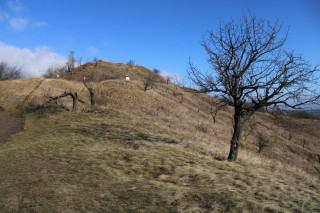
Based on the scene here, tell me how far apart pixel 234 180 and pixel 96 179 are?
14.2 feet

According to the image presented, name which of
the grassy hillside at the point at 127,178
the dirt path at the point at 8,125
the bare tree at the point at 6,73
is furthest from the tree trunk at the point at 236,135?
the bare tree at the point at 6,73

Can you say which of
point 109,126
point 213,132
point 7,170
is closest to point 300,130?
point 213,132

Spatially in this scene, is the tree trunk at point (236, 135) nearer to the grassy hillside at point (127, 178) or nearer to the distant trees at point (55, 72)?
the grassy hillside at point (127, 178)

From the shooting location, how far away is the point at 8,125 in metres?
17.6

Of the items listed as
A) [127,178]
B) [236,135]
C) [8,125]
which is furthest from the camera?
[8,125]

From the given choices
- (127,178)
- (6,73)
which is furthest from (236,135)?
(6,73)

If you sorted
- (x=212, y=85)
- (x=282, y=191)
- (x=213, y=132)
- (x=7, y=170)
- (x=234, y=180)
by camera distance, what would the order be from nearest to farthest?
(x=282, y=191)
(x=234, y=180)
(x=7, y=170)
(x=212, y=85)
(x=213, y=132)

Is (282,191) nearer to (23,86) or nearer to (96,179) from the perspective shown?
(96,179)

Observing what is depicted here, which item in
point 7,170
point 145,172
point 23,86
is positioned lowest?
point 7,170

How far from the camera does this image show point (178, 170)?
7.81 m

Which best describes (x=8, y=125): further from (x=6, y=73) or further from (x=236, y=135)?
(x=6, y=73)

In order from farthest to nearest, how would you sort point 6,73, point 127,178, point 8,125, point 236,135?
point 6,73 → point 8,125 → point 236,135 → point 127,178

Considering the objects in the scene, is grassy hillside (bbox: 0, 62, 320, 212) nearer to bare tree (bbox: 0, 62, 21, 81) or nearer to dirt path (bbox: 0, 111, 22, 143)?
dirt path (bbox: 0, 111, 22, 143)

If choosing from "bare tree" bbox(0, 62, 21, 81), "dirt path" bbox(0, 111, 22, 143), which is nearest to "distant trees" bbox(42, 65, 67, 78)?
"bare tree" bbox(0, 62, 21, 81)
